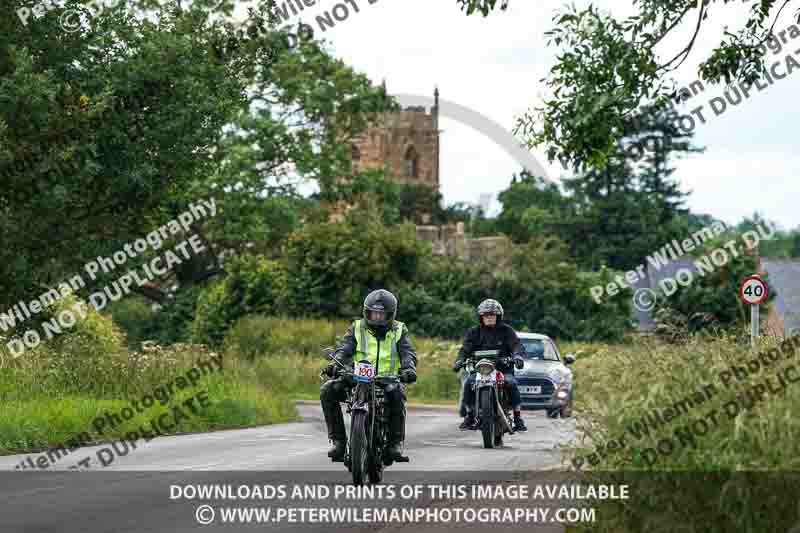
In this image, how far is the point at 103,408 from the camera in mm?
22703

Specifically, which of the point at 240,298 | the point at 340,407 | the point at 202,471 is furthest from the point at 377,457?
the point at 240,298

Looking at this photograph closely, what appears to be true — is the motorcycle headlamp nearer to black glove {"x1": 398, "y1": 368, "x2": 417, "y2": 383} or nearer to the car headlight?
the car headlight

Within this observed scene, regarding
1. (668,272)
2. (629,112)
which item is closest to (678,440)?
(629,112)

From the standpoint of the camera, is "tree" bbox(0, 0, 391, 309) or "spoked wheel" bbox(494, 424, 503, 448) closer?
"spoked wheel" bbox(494, 424, 503, 448)

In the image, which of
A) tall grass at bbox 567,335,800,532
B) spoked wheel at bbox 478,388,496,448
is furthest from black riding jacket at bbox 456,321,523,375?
tall grass at bbox 567,335,800,532

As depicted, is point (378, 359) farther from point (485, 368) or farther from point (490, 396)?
point (490, 396)

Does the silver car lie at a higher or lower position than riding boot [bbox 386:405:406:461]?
higher

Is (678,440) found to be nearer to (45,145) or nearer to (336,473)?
(336,473)

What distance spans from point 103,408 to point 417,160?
4616 inches

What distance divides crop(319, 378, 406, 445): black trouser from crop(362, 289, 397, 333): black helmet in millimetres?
578

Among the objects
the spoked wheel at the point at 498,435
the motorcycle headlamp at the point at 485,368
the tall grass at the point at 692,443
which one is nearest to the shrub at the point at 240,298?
the spoked wheel at the point at 498,435

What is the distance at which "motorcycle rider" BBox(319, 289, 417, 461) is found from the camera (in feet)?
46.2

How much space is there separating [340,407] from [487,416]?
20.8 feet

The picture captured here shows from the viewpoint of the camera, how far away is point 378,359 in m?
14.1
